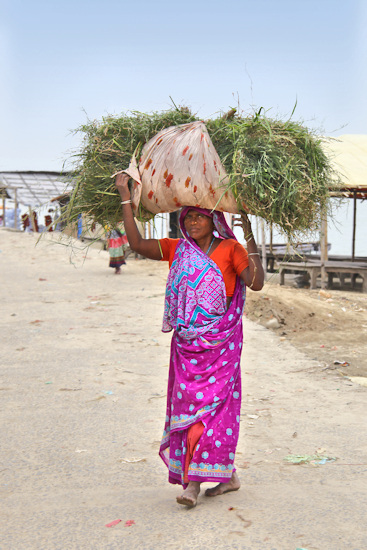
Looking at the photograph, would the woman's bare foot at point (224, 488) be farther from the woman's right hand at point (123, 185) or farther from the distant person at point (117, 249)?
the distant person at point (117, 249)

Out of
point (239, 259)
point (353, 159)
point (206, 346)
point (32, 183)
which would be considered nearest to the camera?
point (206, 346)

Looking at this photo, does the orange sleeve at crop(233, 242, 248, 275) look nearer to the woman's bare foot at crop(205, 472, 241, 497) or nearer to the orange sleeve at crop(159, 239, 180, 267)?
the orange sleeve at crop(159, 239, 180, 267)

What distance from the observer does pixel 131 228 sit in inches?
128

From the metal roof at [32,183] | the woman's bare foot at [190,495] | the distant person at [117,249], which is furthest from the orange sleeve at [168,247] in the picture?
the metal roof at [32,183]

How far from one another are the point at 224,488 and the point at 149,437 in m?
1.27

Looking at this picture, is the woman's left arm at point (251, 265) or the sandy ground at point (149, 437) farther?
the woman's left arm at point (251, 265)

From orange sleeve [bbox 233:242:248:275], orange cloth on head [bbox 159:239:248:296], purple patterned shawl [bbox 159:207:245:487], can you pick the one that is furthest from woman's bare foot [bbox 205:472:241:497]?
orange sleeve [bbox 233:242:248:275]

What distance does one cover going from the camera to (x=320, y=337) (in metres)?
8.43

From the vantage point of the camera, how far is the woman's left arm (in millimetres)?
3053

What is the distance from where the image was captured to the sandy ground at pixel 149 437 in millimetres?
2746

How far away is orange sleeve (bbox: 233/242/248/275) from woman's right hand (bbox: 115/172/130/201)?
675mm

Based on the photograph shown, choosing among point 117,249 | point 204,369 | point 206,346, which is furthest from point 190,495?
point 117,249

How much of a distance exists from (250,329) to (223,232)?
572 centimetres

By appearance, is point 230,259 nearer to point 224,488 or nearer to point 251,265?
point 251,265
